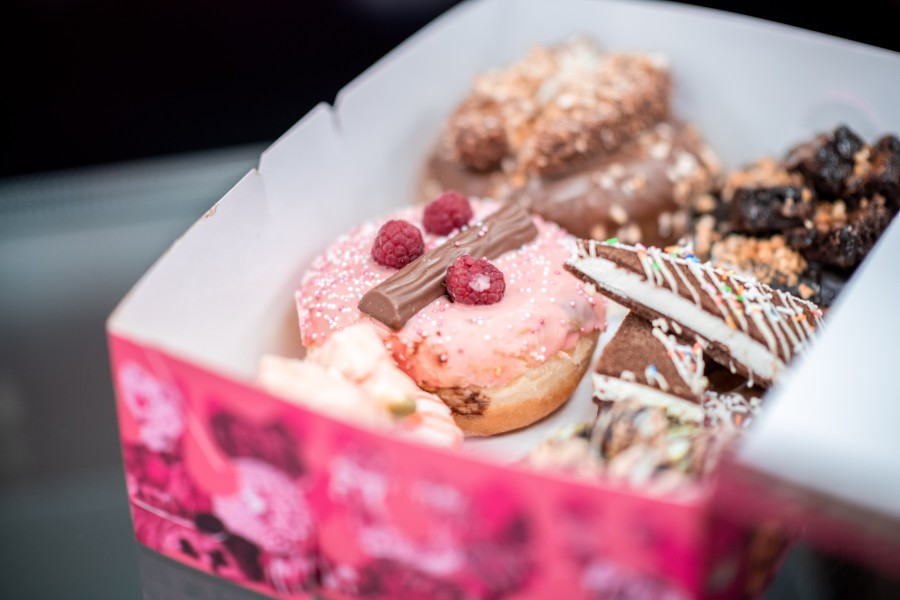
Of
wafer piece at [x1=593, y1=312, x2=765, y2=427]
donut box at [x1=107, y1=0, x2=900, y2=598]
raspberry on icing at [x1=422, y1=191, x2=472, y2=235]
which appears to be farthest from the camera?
raspberry on icing at [x1=422, y1=191, x2=472, y2=235]

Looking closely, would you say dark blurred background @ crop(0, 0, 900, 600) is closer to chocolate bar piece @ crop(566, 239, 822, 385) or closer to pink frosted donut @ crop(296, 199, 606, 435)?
chocolate bar piece @ crop(566, 239, 822, 385)

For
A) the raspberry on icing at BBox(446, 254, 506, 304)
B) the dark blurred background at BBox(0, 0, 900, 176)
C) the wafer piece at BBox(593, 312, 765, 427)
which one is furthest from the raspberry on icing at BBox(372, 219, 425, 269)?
the dark blurred background at BBox(0, 0, 900, 176)

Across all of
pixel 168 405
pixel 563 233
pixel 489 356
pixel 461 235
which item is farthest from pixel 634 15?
pixel 168 405

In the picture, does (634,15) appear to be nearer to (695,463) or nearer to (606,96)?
(606,96)

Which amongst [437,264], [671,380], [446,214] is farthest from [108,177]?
[671,380]

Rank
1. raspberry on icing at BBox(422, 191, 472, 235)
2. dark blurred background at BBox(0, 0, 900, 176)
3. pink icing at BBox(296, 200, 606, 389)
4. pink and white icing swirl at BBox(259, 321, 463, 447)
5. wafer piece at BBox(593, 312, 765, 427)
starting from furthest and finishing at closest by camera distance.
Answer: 1. dark blurred background at BBox(0, 0, 900, 176)
2. raspberry on icing at BBox(422, 191, 472, 235)
3. pink icing at BBox(296, 200, 606, 389)
4. wafer piece at BBox(593, 312, 765, 427)
5. pink and white icing swirl at BBox(259, 321, 463, 447)

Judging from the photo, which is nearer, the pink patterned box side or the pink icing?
the pink patterned box side

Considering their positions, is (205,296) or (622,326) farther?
(622,326)

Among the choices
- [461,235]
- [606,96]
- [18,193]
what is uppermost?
[606,96]
